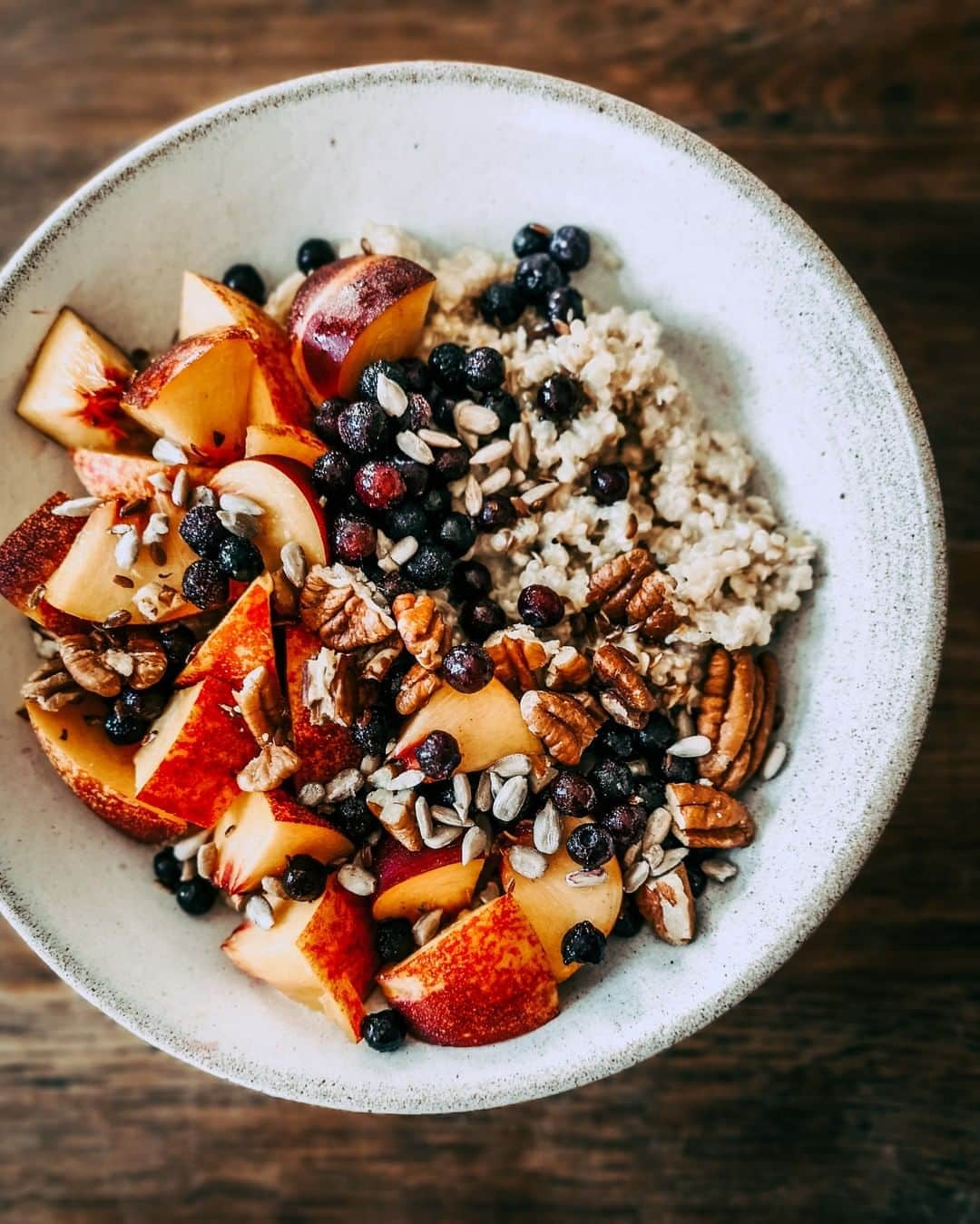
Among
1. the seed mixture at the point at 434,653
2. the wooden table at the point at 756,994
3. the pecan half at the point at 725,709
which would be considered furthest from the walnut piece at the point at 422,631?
the wooden table at the point at 756,994

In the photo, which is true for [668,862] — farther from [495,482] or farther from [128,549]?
[128,549]

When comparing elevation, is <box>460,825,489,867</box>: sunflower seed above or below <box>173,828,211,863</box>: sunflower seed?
above

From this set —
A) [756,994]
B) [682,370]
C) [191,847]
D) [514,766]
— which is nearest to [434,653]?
[514,766]

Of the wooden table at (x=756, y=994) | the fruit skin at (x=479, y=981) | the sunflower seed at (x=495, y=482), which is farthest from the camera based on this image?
the wooden table at (x=756, y=994)

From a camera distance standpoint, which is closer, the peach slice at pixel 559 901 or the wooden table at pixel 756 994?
the peach slice at pixel 559 901

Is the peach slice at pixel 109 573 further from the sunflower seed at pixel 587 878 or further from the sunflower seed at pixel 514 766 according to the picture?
the sunflower seed at pixel 587 878

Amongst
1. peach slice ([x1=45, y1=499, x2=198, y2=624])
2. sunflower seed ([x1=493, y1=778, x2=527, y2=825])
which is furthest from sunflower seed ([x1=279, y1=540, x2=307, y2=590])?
sunflower seed ([x1=493, y1=778, x2=527, y2=825])

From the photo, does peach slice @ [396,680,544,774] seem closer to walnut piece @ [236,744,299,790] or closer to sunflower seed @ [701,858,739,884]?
walnut piece @ [236,744,299,790]

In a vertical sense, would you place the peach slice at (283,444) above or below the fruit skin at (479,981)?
above
